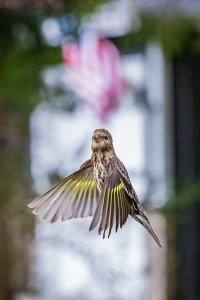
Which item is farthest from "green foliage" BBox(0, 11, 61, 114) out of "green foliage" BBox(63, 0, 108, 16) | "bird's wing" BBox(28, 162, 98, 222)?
"bird's wing" BBox(28, 162, 98, 222)

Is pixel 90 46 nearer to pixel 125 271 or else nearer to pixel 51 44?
pixel 51 44

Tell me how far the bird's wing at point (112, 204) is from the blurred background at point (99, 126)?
2.40 metres

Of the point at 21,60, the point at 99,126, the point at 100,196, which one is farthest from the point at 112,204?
the point at 99,126

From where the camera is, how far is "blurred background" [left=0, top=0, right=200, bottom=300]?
319cm

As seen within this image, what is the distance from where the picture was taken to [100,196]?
1.90 feet

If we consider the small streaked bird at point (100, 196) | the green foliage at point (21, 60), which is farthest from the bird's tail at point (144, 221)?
the green foliage at point (21, 60)

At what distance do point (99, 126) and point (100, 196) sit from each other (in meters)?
2.94

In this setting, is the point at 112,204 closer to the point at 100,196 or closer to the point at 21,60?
the point at 100,196

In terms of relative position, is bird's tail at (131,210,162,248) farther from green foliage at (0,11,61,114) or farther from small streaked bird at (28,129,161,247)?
green foliage at (0,11,61,114)

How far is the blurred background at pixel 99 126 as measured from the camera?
3.19 m

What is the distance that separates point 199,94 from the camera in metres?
4.21

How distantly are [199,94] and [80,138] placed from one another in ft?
3.02

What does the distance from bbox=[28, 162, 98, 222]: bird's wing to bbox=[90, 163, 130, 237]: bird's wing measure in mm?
40

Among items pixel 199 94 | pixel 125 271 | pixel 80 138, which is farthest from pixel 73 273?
pixel 199 94
